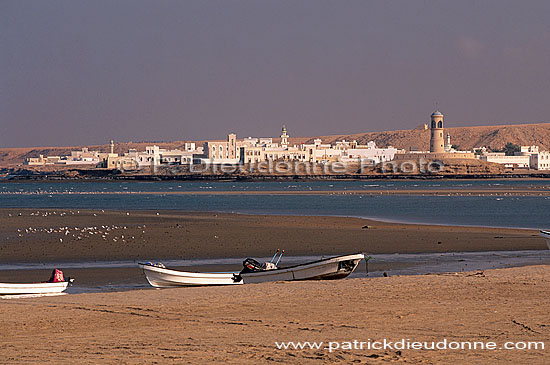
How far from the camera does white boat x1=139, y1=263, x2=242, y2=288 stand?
54.9 feet

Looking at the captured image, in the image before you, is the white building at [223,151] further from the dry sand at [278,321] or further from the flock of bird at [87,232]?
the dry sand at [278,321]

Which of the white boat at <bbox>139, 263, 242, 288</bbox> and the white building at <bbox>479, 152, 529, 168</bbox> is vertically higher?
the white building at <bbox>479, 152, 529, 168</bbox>

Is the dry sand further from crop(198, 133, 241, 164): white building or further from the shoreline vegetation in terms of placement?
crop(198, 133, 241, 164): white building

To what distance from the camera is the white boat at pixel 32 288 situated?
15.6 m

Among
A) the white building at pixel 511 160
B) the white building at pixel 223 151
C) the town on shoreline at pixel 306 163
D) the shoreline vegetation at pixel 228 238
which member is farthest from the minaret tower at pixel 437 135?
the shoreline vegetation at pixel 228 238

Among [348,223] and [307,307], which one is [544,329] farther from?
[348,223]

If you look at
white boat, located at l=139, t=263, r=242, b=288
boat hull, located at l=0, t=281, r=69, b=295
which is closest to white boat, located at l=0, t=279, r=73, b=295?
boat hull, located at l=0, t=281, r=69, b=295

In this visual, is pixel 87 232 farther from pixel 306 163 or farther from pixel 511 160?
pixel 511 160

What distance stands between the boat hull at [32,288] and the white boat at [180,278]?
1821 mm

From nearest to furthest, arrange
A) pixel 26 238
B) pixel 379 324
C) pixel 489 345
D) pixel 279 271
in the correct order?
pixel 489 345
pixel 379 324
pixel 279 271
pixel 26 238

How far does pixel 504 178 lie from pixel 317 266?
13003 centimetres

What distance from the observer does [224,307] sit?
528 inches

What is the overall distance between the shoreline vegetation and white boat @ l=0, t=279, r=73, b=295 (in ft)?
23.1

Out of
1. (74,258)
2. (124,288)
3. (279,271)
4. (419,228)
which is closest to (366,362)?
(279,271)
